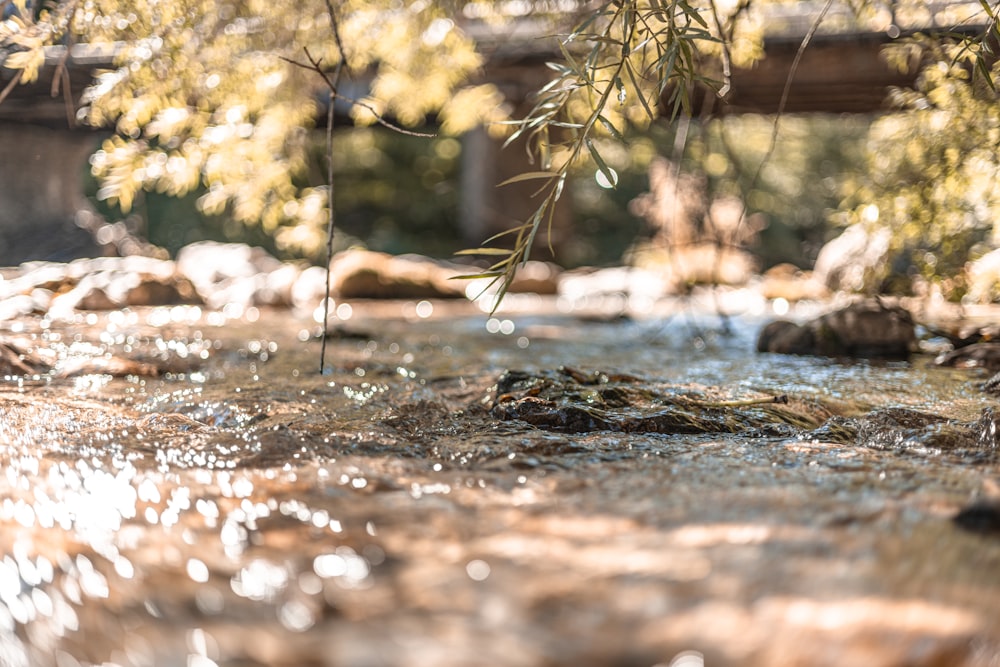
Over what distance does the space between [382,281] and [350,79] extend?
5.07m

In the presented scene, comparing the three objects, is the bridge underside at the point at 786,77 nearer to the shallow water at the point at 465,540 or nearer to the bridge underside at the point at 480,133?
the bridge underside at the point at 480,133

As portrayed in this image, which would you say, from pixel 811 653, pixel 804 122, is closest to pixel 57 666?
pixel 811 653

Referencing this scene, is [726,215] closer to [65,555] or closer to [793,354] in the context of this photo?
[793,354]

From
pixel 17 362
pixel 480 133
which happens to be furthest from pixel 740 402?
pixel 480 133

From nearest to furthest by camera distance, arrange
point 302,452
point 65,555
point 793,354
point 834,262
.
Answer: point 65,555 < point 302,452 < point 793,354 < point 834,262

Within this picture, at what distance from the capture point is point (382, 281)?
30.9 feet

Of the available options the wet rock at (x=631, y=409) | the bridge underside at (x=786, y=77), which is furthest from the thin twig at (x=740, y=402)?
the bridge underside at (x=786, y=77)

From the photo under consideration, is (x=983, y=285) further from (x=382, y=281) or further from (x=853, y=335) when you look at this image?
(x=382, y=281)

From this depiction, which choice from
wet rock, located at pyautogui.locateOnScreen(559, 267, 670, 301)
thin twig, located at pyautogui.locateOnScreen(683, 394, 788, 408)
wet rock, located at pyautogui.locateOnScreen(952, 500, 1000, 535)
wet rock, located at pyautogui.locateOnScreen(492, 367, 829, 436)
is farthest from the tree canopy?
wet rock, located at pyautogui.locateOnScreen(559, 267, 670, 301)

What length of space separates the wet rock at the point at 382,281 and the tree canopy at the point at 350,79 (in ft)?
10.6

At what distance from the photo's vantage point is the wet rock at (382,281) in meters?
9.23

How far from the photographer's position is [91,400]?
293 cm

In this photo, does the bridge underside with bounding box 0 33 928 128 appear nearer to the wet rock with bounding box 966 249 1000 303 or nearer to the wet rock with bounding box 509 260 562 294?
the wet rock with bounding box 509 260 562 294

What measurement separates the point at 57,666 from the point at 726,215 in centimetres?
1450
